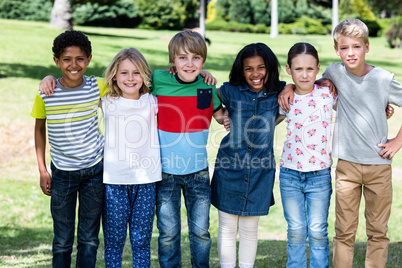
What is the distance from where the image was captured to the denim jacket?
3.34m

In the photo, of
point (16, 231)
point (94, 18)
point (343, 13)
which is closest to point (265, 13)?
point (343, 13)

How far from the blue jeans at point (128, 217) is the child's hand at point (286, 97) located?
1021 mm

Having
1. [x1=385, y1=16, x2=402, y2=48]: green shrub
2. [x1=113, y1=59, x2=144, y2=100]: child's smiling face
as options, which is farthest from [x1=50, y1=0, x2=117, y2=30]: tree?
[x1=385, y1=16, x2=402, y2=48]: green shrub

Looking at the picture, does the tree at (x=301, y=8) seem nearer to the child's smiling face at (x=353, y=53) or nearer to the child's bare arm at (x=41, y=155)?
the child's smiling face at (x=353, y=53)

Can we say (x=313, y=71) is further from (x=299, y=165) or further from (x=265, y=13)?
(x=265, y=13)

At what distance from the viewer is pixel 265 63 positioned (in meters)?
3.35

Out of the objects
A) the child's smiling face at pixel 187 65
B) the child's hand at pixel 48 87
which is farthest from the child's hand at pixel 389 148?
the child's hand at pixel 48 87

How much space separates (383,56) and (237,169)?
750 inches

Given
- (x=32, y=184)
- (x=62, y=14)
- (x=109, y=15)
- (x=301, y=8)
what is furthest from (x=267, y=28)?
(x=32, y=184)

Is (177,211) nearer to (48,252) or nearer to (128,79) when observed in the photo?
(128,79)

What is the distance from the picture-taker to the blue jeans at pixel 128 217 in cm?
321

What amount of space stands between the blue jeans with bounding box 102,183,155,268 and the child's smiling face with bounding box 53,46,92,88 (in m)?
0.72

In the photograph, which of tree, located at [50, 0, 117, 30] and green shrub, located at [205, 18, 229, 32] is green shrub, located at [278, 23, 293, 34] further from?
tree, located at [50, 0, 117, 30]

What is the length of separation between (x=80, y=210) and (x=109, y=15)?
29.8 meters
